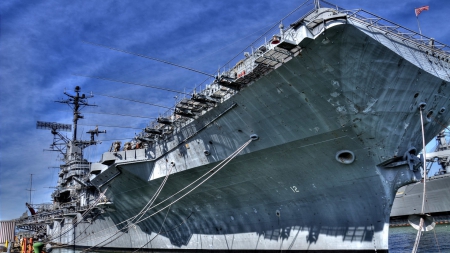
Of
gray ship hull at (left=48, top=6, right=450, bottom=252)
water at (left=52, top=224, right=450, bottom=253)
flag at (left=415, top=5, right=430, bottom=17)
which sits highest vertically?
flag at (left=415, top=5, right=430, bottom=17)

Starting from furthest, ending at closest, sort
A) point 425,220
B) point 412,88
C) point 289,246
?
1. point 289,246
2. point 412,88
3. point 425,220

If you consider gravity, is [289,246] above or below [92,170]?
below

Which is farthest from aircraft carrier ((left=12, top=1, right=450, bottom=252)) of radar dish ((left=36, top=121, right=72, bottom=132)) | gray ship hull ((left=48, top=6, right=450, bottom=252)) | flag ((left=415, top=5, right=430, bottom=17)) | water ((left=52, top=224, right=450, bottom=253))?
radar dish ((left=36, top=121, right=72, bottom=132))

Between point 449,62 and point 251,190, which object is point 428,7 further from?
point 251,190

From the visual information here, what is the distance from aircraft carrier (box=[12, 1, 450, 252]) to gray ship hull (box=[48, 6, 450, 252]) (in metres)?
0.03

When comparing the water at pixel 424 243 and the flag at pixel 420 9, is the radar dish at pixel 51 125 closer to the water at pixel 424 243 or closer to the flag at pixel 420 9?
the water at pixel 424 243

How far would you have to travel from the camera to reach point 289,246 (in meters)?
11.0

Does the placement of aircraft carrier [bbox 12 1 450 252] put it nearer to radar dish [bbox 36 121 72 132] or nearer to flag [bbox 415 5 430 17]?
flag [bbox 415 5 430 17]

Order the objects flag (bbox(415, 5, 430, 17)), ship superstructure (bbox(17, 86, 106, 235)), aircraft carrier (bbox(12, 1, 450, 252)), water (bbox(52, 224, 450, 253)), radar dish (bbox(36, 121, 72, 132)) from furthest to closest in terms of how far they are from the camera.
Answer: radar dish (bbox(36, 121, 72, 132)) < ship superstructure (bbox(17, 86, 106, 235)) < water (bbox(52, 224, 450, 253)) < flag (bbox(415, 5, 430, 17)) < aircraft carrier (bbox(12, 1, 450, 252))

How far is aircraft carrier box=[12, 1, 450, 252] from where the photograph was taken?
8336 mm

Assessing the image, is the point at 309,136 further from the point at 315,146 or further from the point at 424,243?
the point at 424,243

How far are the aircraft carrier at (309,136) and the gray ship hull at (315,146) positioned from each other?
30 mm

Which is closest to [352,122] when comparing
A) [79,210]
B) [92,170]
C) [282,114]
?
[282,114]

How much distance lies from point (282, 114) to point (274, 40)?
2204 mm
